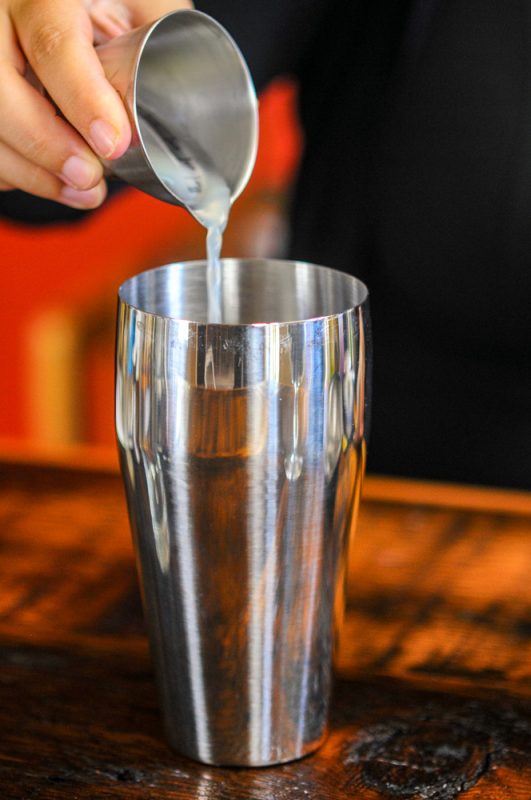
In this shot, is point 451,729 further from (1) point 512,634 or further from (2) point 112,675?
(2) point 112,675

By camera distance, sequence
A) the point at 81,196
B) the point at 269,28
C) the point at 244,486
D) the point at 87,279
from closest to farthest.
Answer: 1. the point at 244,486
2. the point at 81,196
3. the point at 269,28
4. the point at 87,279

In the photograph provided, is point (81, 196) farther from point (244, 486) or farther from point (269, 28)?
point (269, 28)

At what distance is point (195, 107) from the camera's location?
2.48 feet

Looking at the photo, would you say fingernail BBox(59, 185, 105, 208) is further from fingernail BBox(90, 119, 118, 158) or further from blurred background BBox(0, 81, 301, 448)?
blurred background BBox(0, 81, 301, 448)

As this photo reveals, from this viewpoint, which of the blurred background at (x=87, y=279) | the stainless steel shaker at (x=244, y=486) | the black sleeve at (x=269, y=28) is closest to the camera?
the stainless steel shaker at (x=244, y=486)

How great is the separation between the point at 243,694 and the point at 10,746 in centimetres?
15

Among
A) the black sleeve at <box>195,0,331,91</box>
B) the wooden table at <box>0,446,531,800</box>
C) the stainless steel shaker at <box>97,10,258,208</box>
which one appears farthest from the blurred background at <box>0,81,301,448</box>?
the stainless steel shaker at <box>97,10,258,208</box>

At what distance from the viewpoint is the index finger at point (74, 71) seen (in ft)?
2.06

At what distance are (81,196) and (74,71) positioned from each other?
0.40ft

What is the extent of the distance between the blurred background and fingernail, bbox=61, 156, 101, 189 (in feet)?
5.36

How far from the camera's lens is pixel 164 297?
0.70 meters

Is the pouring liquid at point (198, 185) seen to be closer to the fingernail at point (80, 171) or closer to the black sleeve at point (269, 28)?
the fingernail at point (80, 171)

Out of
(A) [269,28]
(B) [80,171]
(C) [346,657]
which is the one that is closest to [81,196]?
(B) [80,171]

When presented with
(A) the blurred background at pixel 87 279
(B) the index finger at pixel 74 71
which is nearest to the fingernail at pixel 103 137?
(B) the index finger at pixel 74 71
